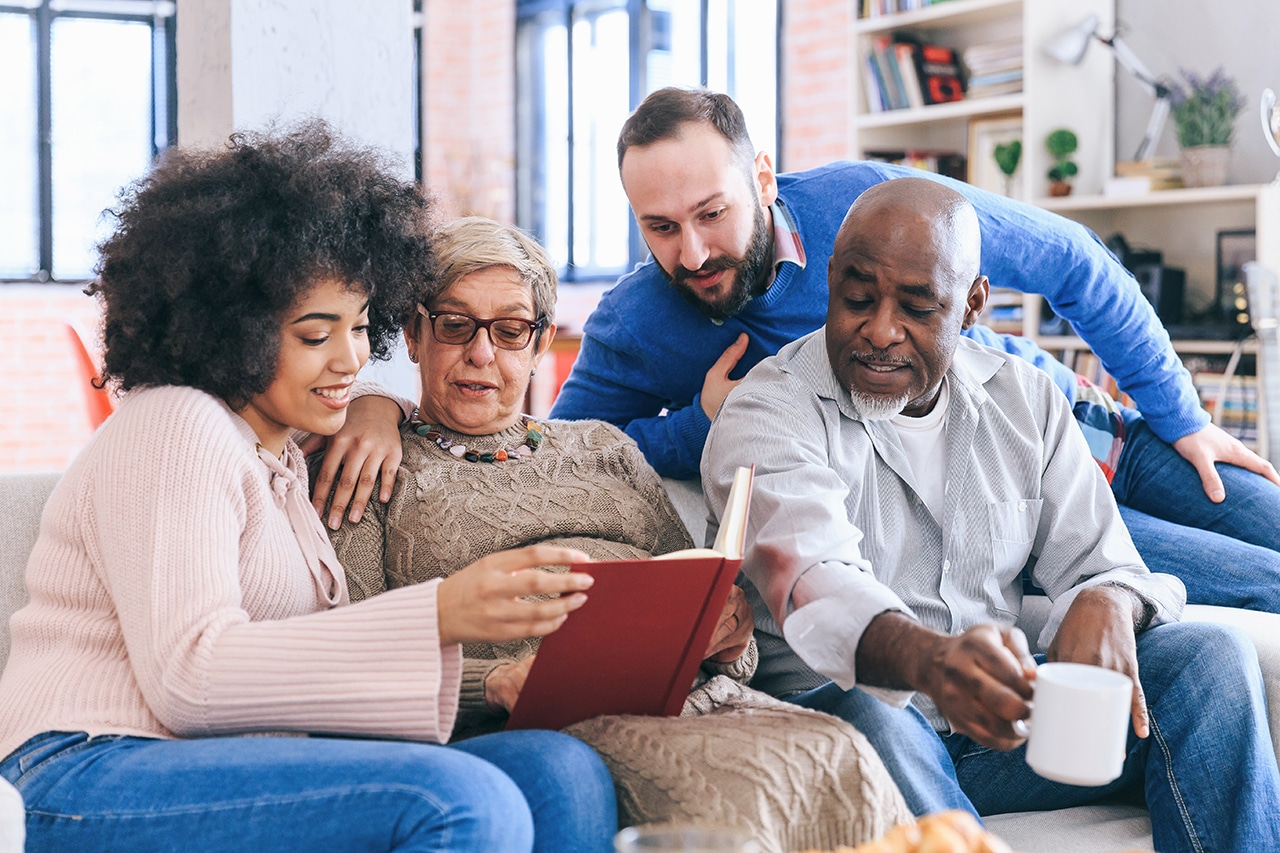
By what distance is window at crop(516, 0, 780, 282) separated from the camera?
650cm

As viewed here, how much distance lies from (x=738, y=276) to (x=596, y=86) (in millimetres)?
5358

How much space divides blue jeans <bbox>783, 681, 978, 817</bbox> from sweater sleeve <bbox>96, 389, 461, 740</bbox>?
1.60ft

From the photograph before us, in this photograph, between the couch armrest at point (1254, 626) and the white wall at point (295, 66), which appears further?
the white wall at point (295, 66)

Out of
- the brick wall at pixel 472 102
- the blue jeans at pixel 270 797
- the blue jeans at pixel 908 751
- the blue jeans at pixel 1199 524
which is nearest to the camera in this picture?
the blue jeans at pixel 270 797

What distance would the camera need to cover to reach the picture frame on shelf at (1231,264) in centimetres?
411

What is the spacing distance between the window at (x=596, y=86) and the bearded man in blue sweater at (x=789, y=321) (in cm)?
413

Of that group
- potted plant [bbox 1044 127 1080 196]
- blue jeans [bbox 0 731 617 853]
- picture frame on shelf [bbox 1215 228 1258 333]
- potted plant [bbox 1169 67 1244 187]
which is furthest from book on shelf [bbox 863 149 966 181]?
blue jeans [bbox 0 731 617 853]

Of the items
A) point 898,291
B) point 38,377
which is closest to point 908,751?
point 898,291

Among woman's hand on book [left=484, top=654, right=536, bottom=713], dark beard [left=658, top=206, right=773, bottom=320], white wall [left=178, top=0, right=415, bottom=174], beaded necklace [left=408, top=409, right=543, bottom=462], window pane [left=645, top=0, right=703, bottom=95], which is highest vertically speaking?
window pane [left=645, top=0, right=703, bottom=95]

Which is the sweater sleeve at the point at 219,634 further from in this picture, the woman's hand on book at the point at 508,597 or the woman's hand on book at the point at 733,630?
the woman's hand on book at the point at 733,630

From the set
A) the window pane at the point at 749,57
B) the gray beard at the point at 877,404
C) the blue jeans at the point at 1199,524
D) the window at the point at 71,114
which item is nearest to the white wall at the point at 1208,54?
the window pane at the point at 749,57

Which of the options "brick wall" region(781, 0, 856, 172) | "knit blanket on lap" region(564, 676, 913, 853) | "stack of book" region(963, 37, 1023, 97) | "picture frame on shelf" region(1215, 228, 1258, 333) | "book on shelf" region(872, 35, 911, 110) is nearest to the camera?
"knit blanket on lap" region(564, 676, 913, 853)

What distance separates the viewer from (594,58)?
729 centimetres

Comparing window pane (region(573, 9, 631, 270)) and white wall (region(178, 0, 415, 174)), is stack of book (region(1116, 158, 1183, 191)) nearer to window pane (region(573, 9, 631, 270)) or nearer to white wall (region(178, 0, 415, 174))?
white wall (region(178, 0, 415, 174))
